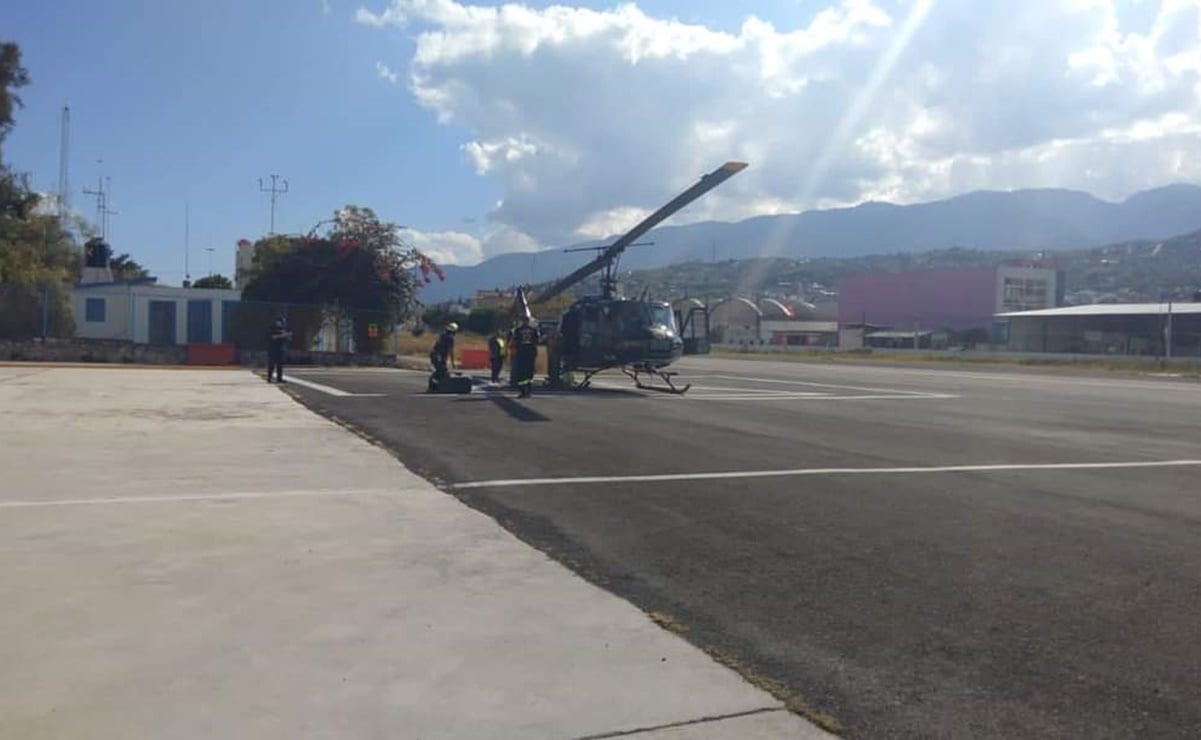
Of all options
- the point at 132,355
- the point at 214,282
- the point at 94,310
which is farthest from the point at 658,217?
the point at 214,282

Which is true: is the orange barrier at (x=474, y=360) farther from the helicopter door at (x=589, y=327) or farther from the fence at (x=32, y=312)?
the helicopter door at (x=589, y=327)

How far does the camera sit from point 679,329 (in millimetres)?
25859

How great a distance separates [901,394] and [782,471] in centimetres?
1646

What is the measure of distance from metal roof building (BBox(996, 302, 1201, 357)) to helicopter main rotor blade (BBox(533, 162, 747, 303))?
180ft

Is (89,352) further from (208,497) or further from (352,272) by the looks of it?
(208,497)

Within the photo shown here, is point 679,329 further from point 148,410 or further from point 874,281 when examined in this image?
point 874,281

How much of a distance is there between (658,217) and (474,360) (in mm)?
14279

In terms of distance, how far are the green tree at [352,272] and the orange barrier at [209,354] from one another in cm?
610

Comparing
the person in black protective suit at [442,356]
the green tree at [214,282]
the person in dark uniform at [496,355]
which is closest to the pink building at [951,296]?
the green tree at [214,282]

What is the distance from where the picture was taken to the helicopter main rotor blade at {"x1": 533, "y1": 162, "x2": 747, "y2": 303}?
23.1m

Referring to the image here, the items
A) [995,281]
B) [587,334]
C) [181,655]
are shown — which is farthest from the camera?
[995,281]

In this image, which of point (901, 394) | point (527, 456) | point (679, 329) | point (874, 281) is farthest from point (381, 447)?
point (874, 281)

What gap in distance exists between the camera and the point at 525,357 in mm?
22109

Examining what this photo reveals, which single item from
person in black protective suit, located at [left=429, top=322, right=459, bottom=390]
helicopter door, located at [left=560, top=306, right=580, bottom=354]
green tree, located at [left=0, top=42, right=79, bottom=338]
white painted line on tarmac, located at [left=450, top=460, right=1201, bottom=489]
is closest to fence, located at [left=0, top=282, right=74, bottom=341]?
green tree, located at [left=0, top=42, right=79, bottom=338]
